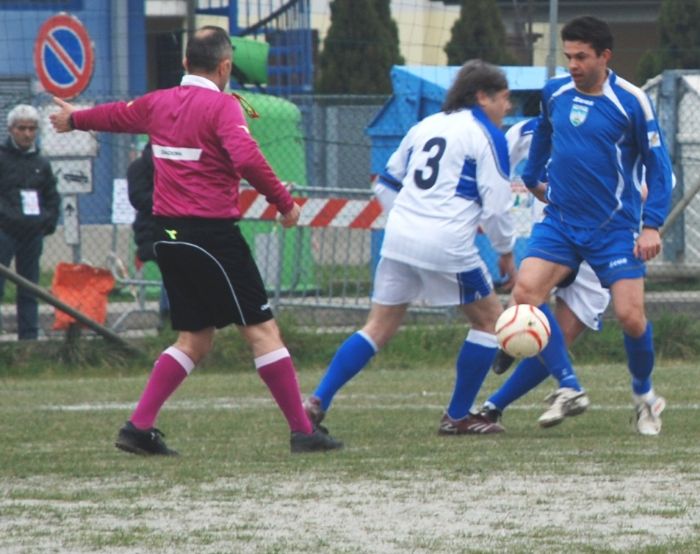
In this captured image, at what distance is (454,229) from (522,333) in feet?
2.10

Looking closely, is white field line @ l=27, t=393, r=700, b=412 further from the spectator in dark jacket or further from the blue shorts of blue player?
the spectator in dark jacket

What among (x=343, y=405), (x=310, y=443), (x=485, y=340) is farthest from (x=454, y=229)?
(x=343, y=405)

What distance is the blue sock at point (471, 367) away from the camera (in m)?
9.16

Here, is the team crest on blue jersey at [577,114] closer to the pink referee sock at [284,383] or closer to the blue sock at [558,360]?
the blue sock at [558,360]

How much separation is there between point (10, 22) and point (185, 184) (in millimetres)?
11669

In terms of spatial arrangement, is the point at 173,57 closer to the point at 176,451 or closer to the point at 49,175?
the point at 49,175

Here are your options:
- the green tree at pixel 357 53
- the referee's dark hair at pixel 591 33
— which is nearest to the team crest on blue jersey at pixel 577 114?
the referee's dark hair at pixel 591 33

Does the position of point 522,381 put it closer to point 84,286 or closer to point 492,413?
point 492,413

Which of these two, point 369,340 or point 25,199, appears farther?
point 25,199

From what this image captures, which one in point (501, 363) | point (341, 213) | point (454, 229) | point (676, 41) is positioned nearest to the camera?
point (454, 229)

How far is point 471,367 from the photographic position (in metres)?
9.16

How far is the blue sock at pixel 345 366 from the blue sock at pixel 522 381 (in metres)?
0.68

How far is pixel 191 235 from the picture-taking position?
817 centimetres

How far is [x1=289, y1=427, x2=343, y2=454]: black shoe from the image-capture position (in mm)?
8352
